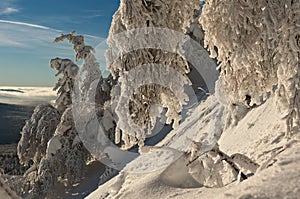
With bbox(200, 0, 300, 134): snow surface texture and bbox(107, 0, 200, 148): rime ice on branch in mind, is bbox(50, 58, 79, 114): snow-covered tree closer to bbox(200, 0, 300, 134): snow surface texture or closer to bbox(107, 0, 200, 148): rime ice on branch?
bbox(107, 0, 200, 148): rime ice on branch

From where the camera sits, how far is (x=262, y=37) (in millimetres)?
4805

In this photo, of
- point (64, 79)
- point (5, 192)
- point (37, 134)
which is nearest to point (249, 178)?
point (5, 192)

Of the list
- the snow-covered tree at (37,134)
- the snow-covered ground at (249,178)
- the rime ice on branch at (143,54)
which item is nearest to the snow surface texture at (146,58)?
the rime ice on branch at (143,54)

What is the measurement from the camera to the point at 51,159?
1686cm

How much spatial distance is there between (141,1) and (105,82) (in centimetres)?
1687

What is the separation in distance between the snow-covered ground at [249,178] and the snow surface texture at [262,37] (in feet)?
4.29

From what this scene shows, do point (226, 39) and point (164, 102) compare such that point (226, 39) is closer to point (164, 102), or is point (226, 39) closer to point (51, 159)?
point (164, 102)

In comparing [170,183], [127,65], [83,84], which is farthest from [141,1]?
[83,84]

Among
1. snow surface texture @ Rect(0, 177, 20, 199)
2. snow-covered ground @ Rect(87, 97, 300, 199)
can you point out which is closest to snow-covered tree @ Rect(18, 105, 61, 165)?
snow-covered ground @ Rect(87, 97, 300, 199)

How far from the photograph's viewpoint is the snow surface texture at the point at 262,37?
4.70 m

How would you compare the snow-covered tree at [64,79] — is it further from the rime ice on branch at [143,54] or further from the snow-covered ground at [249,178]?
the rime ice on branch at [143,54]

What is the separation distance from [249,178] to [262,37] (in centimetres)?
314

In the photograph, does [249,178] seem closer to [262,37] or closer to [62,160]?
[262,37]

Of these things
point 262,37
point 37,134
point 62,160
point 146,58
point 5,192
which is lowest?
point 62,160
